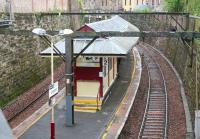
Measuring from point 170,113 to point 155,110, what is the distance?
32.7 inches

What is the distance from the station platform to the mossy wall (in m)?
2.85

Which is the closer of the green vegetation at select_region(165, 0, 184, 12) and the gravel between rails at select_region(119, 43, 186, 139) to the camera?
the gravel between rails at select_region(119, 43, 186, 139)

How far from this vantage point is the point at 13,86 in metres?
25.5

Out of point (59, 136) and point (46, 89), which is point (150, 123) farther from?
point (46, 89)

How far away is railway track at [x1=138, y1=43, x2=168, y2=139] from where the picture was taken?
19.5 meters

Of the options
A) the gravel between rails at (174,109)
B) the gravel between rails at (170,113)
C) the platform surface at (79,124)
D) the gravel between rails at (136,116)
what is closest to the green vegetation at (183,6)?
the gravel between rails at (174,109)

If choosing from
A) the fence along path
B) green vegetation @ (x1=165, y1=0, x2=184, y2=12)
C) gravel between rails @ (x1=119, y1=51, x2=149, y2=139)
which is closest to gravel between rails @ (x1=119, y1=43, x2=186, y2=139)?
gravel between rails @ (x1=119, y1=51, x2=149, y2=139)

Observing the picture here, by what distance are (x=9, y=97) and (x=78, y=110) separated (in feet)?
15.6

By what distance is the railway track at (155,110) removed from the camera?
63.8 ft

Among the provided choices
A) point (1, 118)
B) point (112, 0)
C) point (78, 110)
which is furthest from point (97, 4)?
point (1, 118)

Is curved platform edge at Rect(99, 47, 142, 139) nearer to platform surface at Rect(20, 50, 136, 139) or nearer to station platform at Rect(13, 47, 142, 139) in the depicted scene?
station platform at Rect(13, 47, 142, 139)

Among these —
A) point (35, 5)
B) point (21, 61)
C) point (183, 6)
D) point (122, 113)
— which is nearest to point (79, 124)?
point (122, 113)

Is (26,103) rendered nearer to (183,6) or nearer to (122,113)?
(122,113)

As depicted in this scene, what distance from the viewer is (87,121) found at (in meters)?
20.3
